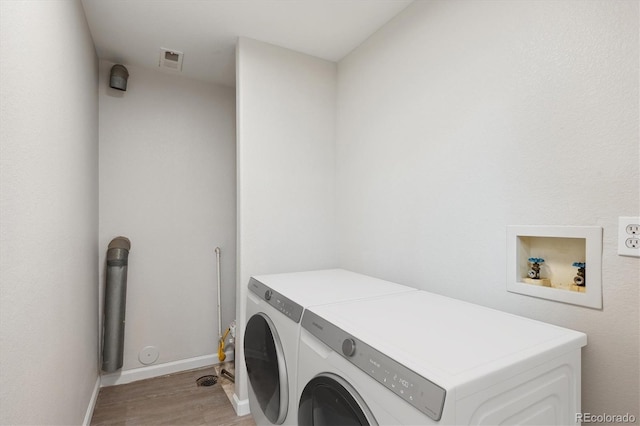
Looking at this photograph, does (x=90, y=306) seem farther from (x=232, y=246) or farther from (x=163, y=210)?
(x=232, y=246)

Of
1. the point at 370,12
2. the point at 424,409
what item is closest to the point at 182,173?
the point at 370,12

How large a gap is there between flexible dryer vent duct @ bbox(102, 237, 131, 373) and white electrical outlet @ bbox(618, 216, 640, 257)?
2629mm

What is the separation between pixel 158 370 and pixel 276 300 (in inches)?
63.4

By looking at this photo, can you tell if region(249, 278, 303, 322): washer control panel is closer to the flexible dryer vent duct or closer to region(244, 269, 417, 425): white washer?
region(244, 269, 417, 425): white washer

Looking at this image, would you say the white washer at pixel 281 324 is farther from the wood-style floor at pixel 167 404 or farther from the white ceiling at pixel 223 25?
the white ceiling at pixel 223 25

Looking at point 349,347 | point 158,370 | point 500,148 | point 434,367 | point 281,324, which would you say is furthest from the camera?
point 158,370

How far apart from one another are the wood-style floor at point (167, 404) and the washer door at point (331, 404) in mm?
1026

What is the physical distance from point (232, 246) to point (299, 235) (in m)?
0.81

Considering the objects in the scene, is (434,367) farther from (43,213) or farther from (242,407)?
(242,407)

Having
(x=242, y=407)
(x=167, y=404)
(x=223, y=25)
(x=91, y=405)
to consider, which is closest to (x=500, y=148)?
(x=223, y=25)

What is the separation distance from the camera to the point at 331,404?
101 cm

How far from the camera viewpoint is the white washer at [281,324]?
133 cm

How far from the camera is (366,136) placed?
208 cm

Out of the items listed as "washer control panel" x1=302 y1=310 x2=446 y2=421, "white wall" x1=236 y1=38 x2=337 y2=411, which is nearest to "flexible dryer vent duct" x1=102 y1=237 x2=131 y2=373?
"white wall" x1=236 y1=38 x2=337 y2=411
